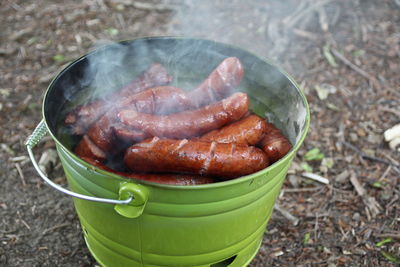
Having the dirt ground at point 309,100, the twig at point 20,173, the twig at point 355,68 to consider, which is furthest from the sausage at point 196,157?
the twig at point 355,68

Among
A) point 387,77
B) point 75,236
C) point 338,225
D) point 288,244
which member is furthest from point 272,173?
point 387,77

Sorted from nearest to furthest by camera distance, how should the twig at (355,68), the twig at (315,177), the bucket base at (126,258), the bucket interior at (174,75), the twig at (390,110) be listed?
the bucket base at (126,258) → the bucket interior at (174,75) → the twig at (315,177) → the twig at (390,110) → the twig at (355,68)

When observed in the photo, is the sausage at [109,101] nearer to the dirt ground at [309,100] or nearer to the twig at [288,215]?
the dirt ground at [309,100]

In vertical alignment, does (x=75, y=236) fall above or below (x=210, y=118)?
below

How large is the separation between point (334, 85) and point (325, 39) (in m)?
1.11

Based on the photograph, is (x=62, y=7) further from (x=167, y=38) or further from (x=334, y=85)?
(x=334, y=85)

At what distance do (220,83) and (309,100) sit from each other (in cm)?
230

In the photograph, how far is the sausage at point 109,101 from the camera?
2.72 meters

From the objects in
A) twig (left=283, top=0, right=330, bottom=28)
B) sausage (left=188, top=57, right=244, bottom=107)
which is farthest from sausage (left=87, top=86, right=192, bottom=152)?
twig (left=283, top=0, right=330, bottom=28)

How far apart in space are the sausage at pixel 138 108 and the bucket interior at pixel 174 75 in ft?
0.98

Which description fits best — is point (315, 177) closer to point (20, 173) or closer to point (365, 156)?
point (365, 156)

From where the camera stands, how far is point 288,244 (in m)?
3.26

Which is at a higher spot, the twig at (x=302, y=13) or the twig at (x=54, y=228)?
the twig at (x=302, y=13)

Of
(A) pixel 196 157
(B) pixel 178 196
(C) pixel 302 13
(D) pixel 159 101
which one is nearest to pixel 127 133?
(D) pixel 159 101
